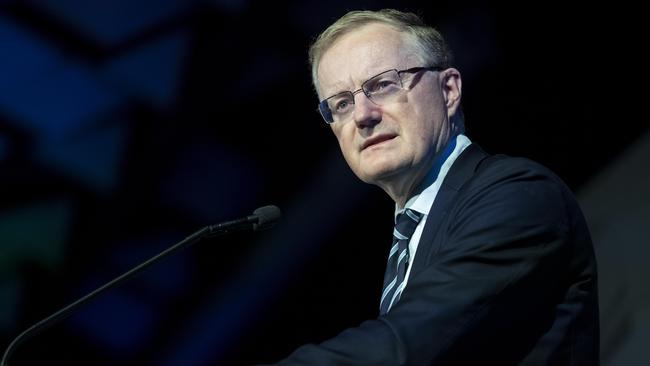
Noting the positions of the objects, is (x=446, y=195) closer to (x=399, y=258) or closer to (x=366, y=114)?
(x=399, y=258)

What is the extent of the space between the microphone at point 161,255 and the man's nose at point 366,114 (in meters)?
0.26

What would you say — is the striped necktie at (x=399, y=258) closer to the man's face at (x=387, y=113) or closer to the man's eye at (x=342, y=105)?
the man's face at (x=387, y=113)

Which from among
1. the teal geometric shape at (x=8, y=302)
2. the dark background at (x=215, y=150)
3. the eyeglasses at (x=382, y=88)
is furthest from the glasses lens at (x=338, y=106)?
the teal geometric shape at (x=8, y=302)

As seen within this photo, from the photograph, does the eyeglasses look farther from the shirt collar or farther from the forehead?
the shirt collar

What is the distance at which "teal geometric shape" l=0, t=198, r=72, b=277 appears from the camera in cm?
335

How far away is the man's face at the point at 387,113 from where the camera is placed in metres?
1.70

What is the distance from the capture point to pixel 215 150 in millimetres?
3377

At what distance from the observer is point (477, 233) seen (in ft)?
3.93

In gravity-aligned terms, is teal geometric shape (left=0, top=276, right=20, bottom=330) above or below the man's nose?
below

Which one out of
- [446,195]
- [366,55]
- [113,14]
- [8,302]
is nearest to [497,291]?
[446,195]

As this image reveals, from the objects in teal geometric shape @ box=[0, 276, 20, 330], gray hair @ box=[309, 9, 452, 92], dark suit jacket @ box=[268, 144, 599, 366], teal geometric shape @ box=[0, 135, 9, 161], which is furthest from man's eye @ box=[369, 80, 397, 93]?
teal geometric shape @ box=[0, 276, 20, 330]

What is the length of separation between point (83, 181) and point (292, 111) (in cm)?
90

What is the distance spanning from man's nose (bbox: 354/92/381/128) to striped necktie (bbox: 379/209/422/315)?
0.68 feet

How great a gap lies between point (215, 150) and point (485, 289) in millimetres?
2335
